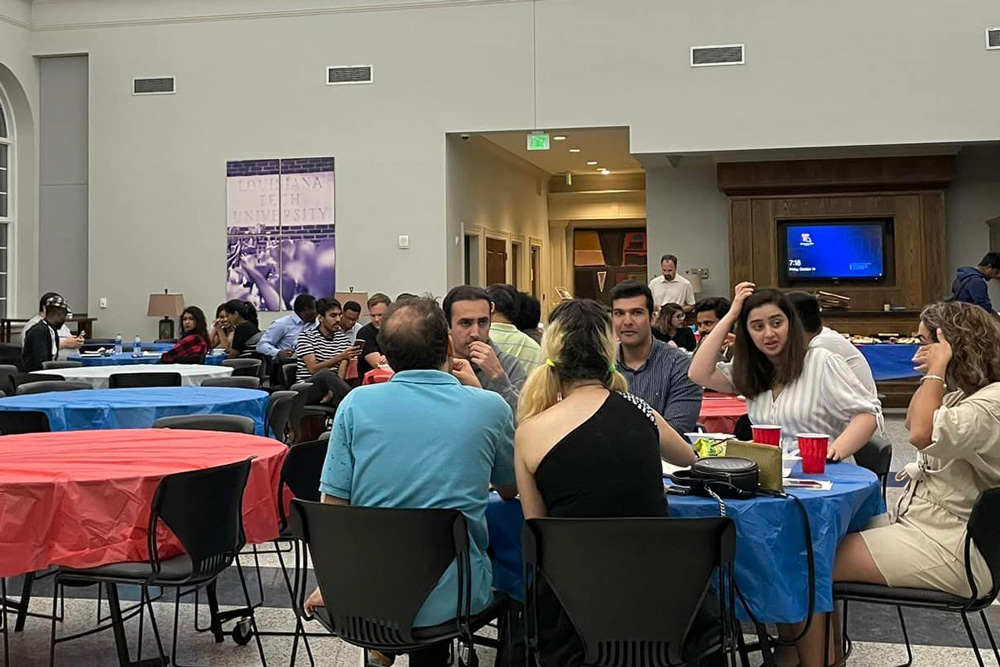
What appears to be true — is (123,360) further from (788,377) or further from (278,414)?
(788,377)

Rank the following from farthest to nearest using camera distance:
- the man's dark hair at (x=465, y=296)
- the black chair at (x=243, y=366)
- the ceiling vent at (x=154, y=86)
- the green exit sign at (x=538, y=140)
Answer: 1. the ceiling vent at (x=154, y=86)
2. the green exit sign at (x=538, y=140)
3. the black chair at (x=243, y=366)
4. the man's dark hair at (x=465, y=296)

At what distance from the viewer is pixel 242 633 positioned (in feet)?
12.7

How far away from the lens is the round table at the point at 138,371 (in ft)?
24.3

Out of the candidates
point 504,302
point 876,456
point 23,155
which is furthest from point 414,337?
point 23,155

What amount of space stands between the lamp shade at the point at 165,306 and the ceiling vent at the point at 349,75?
136 inches

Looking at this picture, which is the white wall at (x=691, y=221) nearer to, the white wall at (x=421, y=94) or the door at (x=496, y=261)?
the white wall at (x=421, y=94)

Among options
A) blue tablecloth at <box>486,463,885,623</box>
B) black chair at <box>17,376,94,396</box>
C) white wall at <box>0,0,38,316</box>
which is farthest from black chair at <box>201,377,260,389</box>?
white wall at <box>0,0,38,316</box>

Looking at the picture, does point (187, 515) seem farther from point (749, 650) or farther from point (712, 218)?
point (712, 218)

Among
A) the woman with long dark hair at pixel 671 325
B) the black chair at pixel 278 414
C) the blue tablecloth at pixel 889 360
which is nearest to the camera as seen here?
the black chair at pixel 278 414

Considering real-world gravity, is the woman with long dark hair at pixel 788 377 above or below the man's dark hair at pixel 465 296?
below

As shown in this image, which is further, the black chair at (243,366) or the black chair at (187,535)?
the black chair at (243,366)

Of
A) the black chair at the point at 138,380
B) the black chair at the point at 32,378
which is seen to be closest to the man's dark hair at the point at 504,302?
the black chair at the point at 138,380

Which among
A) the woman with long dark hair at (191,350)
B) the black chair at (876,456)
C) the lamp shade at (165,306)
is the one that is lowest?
the black chair at (876,456)

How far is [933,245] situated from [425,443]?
11.4m
